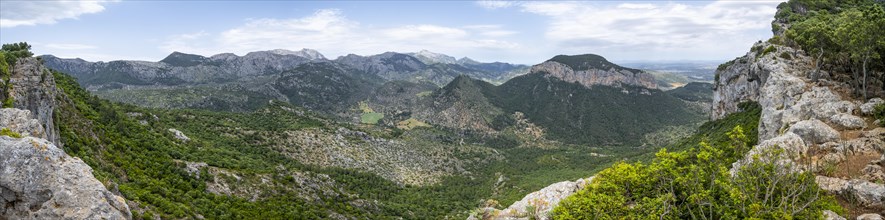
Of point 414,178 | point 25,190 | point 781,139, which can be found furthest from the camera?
point 414,178

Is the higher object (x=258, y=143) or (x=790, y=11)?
(x=790, y=11)

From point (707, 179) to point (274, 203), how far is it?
61076mm

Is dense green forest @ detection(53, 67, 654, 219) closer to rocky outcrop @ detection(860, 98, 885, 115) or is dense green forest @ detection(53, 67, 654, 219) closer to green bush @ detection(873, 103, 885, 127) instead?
rocky outcrop @ detection(860, 98, 885, 115)

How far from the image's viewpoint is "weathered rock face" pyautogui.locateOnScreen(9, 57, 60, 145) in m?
37.0

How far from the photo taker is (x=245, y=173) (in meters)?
71.4

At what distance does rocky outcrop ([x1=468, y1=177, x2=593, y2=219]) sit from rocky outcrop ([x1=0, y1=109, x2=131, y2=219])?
2790 cm

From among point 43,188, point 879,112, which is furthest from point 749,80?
point 43,188

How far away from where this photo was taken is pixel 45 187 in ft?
70.0

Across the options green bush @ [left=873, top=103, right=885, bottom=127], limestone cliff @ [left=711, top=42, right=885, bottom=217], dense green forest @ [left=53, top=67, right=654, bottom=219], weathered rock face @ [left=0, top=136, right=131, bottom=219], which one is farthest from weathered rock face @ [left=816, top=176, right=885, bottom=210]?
dense green forest @ [left=53, top=67, right=654, bottom=219]

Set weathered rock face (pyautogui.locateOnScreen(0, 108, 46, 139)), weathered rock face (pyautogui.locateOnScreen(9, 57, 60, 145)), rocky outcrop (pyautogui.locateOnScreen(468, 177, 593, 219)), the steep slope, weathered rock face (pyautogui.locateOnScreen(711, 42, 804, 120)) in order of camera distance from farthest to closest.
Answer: weathered rock face (pyautogui.locateOnScreen(711, 42, 804, 120))
weathered rock face (pyautogui.locateOnScreen(9, 57, 60, 145))
rocky outcrop (pyautogui.locateOnScreen(468, 177, 593, 219))
the steep slope
weathered rock face (pyautogui.locateOnScreen(0, 108, 46, 139))

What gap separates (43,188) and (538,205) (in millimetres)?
34015

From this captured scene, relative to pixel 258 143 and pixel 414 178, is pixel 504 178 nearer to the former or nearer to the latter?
pixel 414 178

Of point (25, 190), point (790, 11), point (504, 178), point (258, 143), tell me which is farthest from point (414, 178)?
point (790, 11)

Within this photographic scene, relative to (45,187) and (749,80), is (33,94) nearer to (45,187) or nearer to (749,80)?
(45,187)
